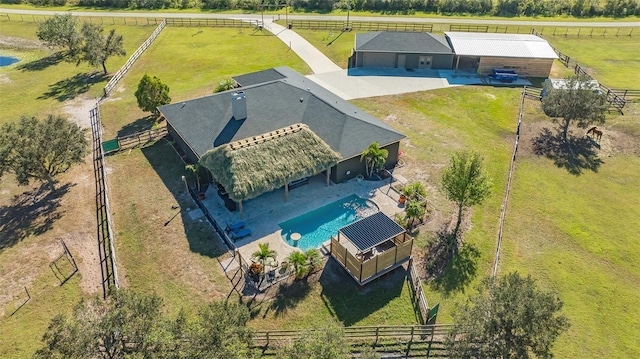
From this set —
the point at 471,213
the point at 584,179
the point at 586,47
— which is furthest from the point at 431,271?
the point at 586,47

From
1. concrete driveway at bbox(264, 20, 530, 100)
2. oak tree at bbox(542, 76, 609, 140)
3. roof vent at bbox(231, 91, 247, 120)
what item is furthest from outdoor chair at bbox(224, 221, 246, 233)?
oak tree at bbox(542, 76, 609, 140)

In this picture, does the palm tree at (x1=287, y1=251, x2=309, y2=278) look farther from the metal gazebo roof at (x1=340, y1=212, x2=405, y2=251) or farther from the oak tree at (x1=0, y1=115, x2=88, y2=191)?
the oak tree at (x1=0, y1=115, x2=88, y2=191)

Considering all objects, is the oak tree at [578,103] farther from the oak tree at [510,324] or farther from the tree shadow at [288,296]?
the tree shadow at [288,296]

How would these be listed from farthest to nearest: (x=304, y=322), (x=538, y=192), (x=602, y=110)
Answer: (x=602, y=110) → (x=538, y=192) → (x=304, y=322)

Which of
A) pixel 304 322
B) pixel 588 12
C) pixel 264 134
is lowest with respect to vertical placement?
pixel 304 322

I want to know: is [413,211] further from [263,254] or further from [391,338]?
[263,254]

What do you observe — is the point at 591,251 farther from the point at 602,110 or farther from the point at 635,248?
the point at 602,110

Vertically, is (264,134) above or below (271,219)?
above

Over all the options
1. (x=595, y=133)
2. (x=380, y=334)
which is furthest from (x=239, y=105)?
(x=595, y=133)

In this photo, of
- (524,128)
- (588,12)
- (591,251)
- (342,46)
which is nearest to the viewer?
(591,251)
